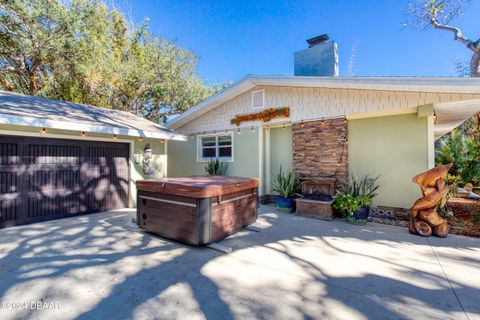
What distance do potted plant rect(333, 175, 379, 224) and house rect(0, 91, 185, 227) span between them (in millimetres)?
5447

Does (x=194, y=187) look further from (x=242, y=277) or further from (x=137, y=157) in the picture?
(x=137, y=157)

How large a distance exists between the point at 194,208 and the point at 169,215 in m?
0.62

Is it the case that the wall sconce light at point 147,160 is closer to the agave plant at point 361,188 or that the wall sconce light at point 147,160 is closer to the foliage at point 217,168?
the foliage at point 217,168

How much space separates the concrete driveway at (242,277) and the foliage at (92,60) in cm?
990

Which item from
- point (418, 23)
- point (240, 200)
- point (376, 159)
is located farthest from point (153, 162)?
point (418, 23)

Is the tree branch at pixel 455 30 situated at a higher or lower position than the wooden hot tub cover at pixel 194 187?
higher

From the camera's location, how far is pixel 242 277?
100 inches

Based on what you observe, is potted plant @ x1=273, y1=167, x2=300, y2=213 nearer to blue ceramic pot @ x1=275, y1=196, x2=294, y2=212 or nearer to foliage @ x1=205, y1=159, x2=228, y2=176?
blue ceramic pot @ x1=275, y1=196, x2=294, y2=212

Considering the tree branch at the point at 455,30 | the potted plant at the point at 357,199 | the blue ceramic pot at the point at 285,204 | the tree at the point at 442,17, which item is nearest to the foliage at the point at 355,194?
the potted plant at the point at 357,199

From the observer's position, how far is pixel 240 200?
396 centimetres

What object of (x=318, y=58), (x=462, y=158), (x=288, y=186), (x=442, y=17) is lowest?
(x=288, y=186)

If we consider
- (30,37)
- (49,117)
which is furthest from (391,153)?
(30,37)

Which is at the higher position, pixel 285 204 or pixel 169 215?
pixel 169 215

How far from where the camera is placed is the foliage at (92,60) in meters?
9.37
